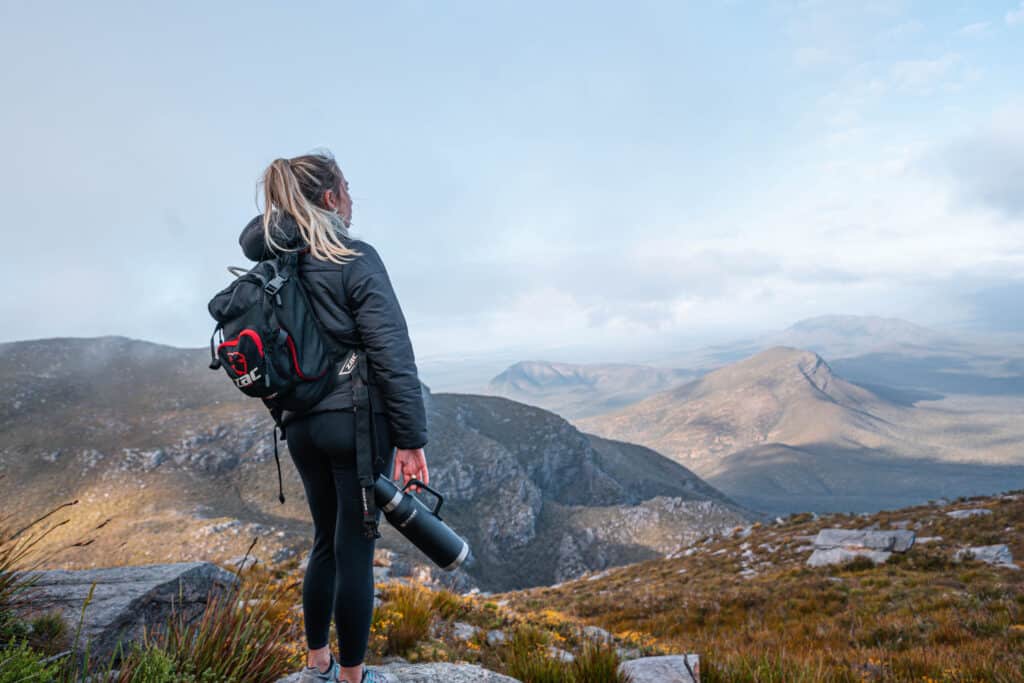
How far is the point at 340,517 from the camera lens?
3.06 meters

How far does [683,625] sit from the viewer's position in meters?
11.4

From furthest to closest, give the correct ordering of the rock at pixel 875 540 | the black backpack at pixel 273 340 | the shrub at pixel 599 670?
the rock at pixel 875 540 < the shrub at pixel 599 670 < the black backpack at pixel 273 340

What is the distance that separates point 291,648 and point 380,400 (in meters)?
3.04

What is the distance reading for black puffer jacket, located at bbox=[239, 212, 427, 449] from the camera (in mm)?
Result: 2984

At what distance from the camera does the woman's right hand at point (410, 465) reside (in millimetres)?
3213

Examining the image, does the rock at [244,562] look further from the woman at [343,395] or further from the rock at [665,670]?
the rock at [665,670]

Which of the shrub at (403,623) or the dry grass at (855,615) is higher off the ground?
the shrub at (403,623)

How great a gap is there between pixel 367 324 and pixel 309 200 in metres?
1.00

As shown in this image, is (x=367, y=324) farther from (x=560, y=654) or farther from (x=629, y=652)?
(x=629, y=652)

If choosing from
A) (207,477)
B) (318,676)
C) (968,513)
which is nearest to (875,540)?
(968,513)

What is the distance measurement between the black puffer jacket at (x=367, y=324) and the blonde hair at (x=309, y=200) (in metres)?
0.06

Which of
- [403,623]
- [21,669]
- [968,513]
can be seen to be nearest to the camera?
[21,669]

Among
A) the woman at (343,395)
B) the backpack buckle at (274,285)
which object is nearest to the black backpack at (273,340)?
the backpack buckle at (274,285)

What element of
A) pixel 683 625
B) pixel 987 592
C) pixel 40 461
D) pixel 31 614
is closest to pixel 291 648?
pixel 31 614
